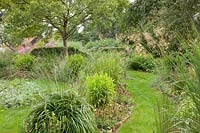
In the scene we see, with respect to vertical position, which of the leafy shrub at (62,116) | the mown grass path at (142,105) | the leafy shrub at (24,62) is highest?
the leafy shrub at (24,62)

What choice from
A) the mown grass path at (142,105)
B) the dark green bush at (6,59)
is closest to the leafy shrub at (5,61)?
the dark green bush at (6,59)

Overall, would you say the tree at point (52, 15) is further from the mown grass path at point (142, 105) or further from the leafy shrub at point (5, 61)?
the mown grass path at point (142, 105)

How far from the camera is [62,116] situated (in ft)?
14.3

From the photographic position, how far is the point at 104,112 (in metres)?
5.58

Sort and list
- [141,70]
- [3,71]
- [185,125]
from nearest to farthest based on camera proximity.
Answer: [185,125]
[3,71]
[141,70]

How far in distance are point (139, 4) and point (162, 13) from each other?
2332 millimetres

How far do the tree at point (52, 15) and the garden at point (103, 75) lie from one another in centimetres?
3

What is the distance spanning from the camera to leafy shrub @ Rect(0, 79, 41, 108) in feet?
22.2

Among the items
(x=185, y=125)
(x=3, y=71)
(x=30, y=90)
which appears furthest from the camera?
(x=3, y=71)

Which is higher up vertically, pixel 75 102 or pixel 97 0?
pixel 97 0

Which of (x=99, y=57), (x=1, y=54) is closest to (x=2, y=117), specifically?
(x=99, y=57)

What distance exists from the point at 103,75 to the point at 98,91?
0.58 metres

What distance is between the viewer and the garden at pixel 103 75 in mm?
2586

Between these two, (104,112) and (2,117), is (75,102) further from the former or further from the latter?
(2,117)
